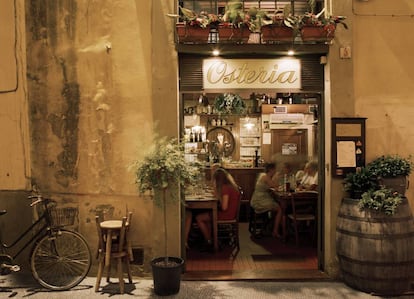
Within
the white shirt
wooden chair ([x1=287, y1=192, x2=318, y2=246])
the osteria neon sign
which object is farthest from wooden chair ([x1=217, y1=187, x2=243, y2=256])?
the osteria neon sign

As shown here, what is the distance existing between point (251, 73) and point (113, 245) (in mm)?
2712

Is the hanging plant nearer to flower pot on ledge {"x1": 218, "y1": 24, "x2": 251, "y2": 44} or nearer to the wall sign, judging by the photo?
flower pot on ledge {"x1": 218, "y1": 24, "x2": 251, "y2": 44}

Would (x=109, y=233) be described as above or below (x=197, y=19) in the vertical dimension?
below

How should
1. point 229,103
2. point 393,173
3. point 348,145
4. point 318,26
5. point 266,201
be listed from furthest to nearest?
point 229,103, point 266,201, point 348,145, point 318,26, point 393,173

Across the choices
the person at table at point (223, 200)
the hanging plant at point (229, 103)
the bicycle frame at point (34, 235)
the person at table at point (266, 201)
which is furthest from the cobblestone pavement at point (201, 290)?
the hanging plant at point (229, 103)

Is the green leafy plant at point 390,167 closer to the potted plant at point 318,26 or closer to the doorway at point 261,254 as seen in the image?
the doorway at point 261,254

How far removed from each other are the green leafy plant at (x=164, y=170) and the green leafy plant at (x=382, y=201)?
192 cm

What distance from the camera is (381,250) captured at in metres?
4.71

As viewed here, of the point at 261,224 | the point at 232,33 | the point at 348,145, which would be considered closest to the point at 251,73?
the point at 232,33

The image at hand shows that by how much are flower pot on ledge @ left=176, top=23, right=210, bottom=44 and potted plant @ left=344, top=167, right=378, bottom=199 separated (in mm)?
2424

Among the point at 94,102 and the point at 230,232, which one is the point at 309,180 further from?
the point at 94,102

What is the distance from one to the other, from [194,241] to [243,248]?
0.83 meters

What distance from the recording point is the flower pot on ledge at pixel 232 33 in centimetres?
518

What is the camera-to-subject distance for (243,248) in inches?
275
